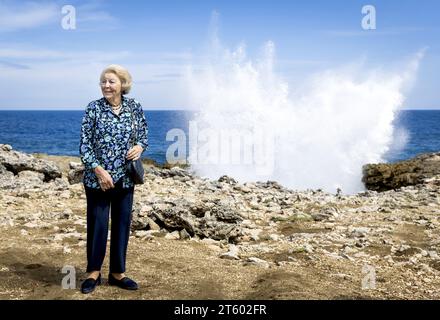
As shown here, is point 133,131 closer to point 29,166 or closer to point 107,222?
point 107,222

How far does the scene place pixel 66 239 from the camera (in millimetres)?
8492

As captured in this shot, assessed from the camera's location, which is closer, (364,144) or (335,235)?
(335,235)

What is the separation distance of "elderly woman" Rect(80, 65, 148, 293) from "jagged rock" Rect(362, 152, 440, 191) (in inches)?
664

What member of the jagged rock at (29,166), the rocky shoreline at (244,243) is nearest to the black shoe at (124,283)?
the rocky shoreline at (244,243)

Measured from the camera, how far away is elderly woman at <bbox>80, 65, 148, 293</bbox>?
5594 millimetres

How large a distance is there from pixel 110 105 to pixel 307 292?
10.5ft

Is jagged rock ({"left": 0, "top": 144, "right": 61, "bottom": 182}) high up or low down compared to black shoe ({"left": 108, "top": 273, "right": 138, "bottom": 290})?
up

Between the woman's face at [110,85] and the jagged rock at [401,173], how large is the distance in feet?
56.2

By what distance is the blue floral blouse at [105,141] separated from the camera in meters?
5.60

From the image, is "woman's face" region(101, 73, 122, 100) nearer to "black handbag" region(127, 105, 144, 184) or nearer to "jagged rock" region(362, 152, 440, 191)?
"black handbag" region(127, 105, 144, 184)

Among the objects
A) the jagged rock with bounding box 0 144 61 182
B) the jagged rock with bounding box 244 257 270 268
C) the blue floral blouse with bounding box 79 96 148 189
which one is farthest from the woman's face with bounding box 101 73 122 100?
the jagged rock with bounding box 0 144 61 182
